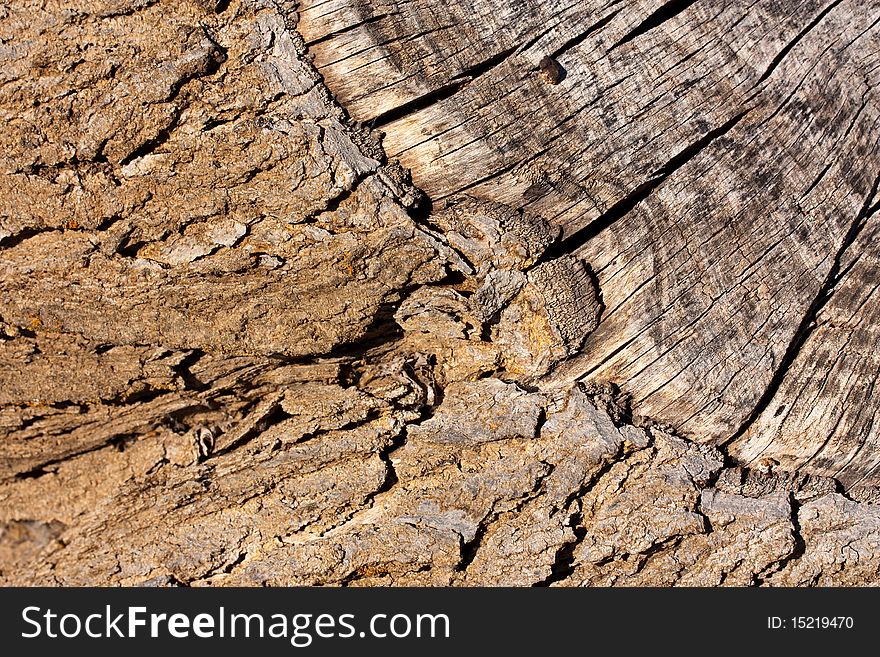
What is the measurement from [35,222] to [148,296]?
1.19ft

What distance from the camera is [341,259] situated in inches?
79.4

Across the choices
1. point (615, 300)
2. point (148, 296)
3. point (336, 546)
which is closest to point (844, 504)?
point (615, 300)

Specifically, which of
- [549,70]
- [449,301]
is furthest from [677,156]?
[449,301]

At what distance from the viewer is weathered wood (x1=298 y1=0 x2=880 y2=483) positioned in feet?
6.58

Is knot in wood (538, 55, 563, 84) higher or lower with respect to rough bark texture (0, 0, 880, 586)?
higher

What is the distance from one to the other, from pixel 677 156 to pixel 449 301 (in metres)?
0.81

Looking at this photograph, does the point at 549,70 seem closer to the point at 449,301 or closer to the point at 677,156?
the point at 677,156

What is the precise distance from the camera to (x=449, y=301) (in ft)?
6.86

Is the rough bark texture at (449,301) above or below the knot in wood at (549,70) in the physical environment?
below

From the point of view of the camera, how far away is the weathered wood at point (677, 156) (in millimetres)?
2006

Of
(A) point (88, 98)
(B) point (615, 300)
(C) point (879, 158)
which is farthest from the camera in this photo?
(C) point (879, 158)

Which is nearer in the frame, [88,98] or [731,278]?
[88,98]

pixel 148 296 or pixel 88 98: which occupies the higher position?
pixel 88 98

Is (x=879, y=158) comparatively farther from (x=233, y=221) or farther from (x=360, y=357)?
(x=233, y=221)
